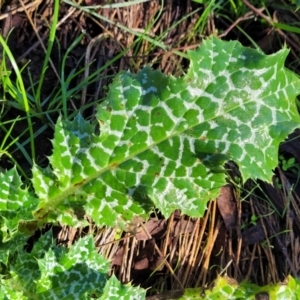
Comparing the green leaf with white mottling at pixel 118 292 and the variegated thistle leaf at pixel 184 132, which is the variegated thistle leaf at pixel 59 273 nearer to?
the green leaf with white mottling at pixel 118 292

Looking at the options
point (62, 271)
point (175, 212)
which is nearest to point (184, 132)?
point (175, 212)

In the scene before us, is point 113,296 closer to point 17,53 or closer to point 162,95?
point 162,95

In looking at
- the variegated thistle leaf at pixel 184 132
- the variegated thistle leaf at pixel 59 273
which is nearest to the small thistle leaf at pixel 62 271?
the variegated thistle leaf at pixel 59 273

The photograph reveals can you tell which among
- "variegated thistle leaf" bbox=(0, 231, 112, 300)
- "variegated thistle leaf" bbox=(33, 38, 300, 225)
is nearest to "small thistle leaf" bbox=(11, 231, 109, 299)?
"variegated thistle leaf" bbox=(0, 231, 112, 300)

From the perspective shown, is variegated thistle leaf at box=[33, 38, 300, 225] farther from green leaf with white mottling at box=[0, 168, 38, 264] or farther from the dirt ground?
the dirt ground

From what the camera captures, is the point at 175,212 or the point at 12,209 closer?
the point at 12,209

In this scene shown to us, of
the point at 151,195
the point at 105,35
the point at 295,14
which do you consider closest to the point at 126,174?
the point at 151,195

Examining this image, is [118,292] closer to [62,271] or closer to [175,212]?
[62,271]
